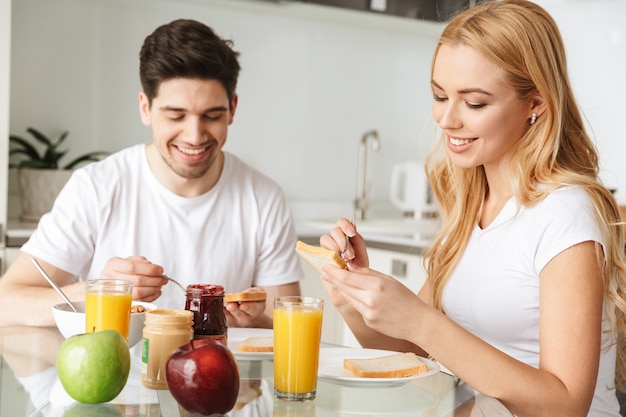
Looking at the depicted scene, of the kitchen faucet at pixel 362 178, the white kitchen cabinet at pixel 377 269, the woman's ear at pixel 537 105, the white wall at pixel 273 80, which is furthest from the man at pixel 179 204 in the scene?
the kitchen faucet at pixel 362 178

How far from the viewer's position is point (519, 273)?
160 centimetres

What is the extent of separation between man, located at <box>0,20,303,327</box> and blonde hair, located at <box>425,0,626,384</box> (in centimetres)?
73

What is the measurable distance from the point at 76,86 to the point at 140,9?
453 mm

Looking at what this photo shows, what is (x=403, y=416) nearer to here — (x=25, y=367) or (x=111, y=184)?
(x=25, y=367)

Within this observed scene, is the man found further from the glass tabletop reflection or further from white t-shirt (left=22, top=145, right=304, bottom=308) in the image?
the glass tabletop reflection

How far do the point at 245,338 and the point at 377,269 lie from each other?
6.20 ft

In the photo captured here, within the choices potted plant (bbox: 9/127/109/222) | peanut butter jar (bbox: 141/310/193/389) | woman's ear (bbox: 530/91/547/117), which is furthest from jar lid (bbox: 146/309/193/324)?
potted plant (bbox: 9/127/109/222)

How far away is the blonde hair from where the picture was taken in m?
1.56

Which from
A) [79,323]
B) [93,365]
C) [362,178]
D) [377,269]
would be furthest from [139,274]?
[362,178]

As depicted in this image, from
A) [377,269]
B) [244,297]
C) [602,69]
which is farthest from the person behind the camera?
[602,69]

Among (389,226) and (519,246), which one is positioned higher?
(519,246)

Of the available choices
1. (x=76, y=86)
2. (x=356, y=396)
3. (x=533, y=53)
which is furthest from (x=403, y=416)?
(x=76, y=86)

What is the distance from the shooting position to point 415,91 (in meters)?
4.33

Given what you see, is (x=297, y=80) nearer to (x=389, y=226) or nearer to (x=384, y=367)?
(x=389, y=226)
